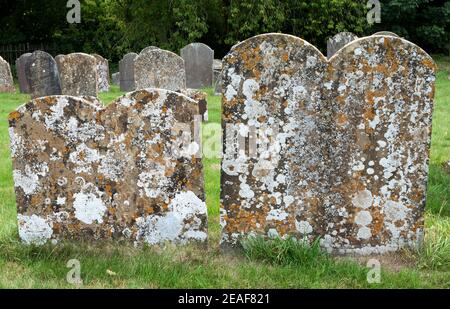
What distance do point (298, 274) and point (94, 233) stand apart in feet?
5.91

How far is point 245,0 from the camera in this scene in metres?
26.1

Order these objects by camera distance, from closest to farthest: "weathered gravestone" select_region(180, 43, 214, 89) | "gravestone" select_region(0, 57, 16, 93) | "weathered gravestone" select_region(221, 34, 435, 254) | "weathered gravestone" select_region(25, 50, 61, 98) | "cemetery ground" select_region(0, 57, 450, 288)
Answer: "cemetery ground" select_region(0, 57, 450, 288) < "weathered gravestone" select_region(221, 34, 435, 254) < "weathered gravestone" select_region(25, 50, 61, 98) < "gravestone" select_region(0, 57, 16, 93) < "weathered gravestone" select_region(180, 43, 214, 89)

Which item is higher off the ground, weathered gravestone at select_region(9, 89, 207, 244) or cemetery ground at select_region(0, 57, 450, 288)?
weathered gravestone at select_region(9, 89, 207, 244)

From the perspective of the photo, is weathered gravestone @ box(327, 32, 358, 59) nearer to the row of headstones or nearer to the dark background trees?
the dark background trees

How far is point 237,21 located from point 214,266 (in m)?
23.2

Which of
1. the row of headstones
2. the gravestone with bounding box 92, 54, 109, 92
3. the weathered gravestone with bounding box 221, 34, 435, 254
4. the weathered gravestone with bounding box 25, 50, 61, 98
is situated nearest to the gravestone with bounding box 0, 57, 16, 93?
the gravestone with bounding box 92, 54, 109, 92

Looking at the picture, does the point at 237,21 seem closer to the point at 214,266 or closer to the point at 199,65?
the point at 199,65

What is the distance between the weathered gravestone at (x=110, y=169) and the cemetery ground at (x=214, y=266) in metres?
0.16

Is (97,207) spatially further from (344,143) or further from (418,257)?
(418,257)

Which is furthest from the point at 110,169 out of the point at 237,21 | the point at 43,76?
the point at 237,21

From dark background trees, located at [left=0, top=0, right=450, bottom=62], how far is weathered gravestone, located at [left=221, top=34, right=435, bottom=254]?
71.3 ft

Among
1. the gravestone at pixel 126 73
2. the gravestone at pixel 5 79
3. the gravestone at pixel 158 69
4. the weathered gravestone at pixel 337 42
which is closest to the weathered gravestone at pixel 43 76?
the gravestone at pixel 158 69

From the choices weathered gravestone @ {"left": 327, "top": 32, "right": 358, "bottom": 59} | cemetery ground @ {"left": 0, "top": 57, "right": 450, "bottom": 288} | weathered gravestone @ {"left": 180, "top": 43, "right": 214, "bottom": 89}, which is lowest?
cemetery ground @ {"left": 0, "top": 57, "right": 450, "bottom": 288}

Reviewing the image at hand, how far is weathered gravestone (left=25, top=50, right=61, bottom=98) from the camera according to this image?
44.0 ft
